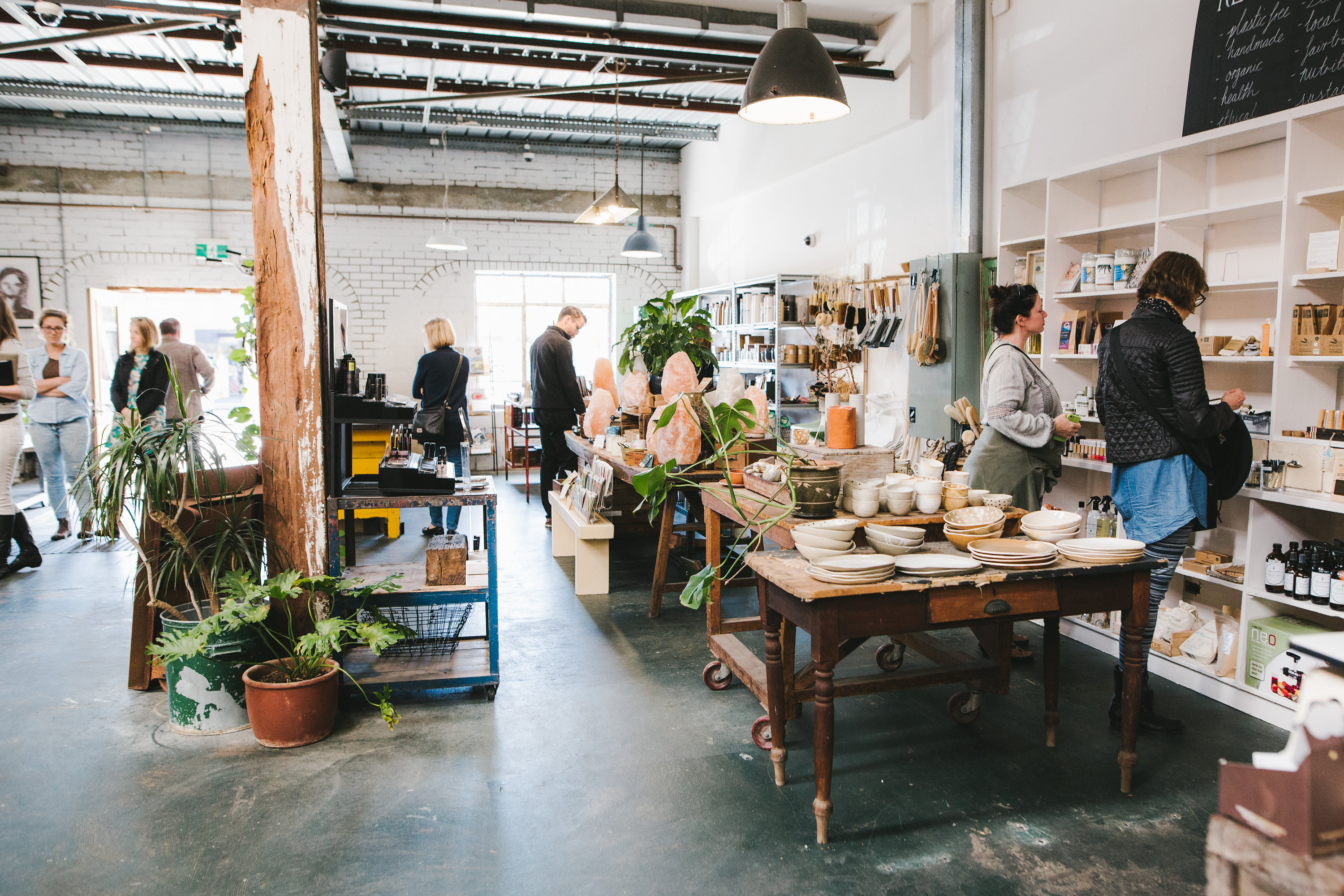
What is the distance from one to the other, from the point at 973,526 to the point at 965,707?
2.94 ft

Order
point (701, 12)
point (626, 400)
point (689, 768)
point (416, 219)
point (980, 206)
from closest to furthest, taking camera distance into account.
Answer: point (689, 768) < point (626, 400) < point (980, 206) < point (701, 12) < point (416, 219)

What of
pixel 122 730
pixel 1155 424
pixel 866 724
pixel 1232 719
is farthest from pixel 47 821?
pixel 1232 719

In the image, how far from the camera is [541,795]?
9.07 feet

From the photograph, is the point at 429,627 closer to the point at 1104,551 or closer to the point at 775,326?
the point at 1104,551

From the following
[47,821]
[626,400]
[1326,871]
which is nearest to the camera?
[1326,871]

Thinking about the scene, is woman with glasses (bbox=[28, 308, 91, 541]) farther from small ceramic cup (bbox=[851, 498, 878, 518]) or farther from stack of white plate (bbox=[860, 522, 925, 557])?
stack of white plate (bbox=[860, 522, 925, 557])

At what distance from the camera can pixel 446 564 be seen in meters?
3.55

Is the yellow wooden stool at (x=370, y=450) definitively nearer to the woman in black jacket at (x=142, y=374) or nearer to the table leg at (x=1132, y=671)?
the woman in black jacket at (x=142, y=374)

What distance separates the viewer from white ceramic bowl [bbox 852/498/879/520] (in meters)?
2.97

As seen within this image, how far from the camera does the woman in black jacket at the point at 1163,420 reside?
9.83 ft

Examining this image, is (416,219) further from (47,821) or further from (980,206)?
(47,821)

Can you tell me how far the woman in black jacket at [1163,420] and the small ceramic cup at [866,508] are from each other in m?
1.00

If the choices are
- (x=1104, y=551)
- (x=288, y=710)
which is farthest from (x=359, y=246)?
(x=1104, y=551)

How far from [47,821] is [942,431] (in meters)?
4.96
